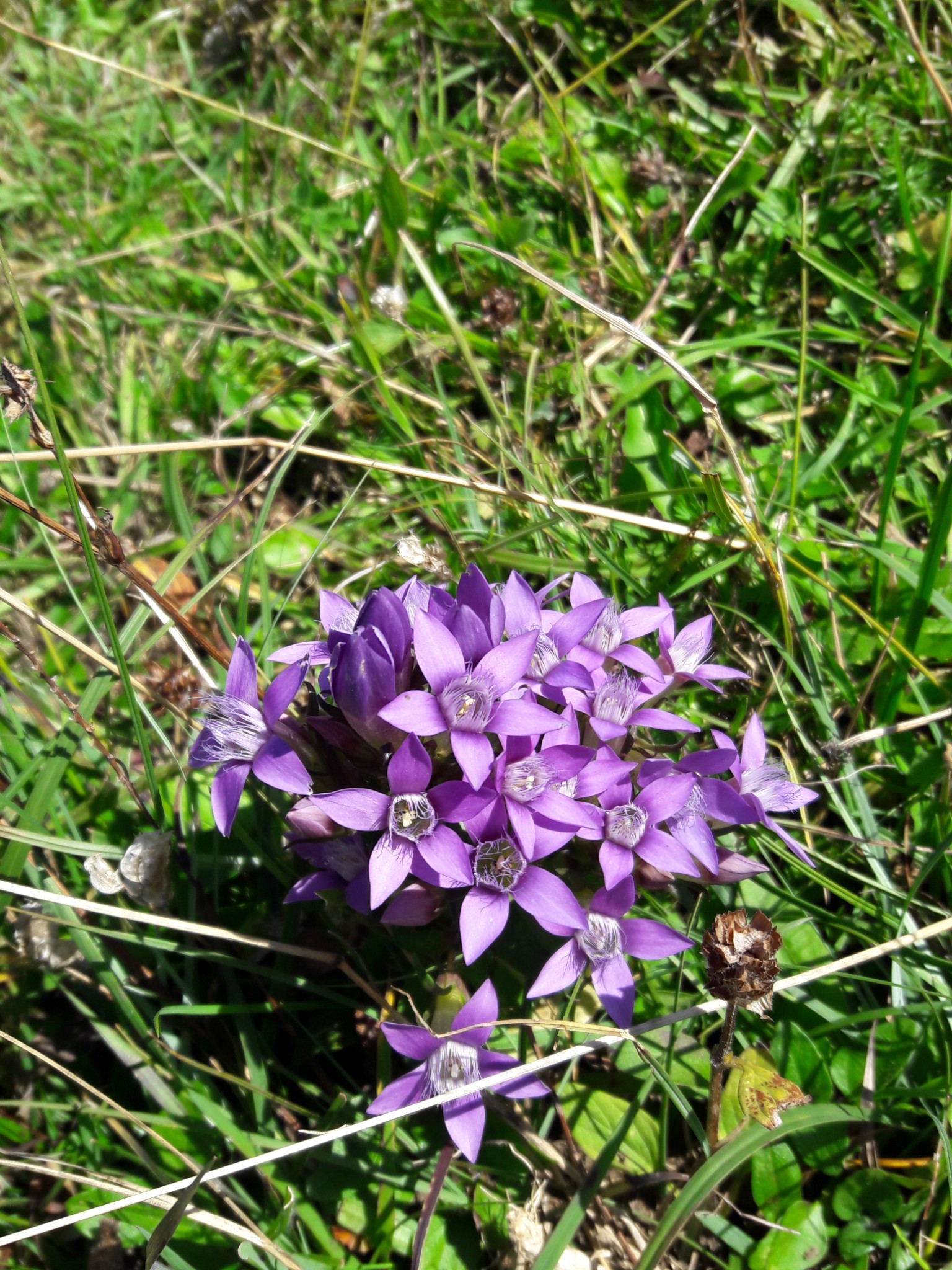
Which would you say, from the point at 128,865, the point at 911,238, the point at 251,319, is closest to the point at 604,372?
the point at 911,238

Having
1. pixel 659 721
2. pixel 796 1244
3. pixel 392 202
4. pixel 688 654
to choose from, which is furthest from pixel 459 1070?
pixel 392 202

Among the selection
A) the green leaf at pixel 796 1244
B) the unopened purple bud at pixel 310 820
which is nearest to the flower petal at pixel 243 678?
the unopened purple bud at pixel 310 820

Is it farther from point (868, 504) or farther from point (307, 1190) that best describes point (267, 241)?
point (307, 1190)

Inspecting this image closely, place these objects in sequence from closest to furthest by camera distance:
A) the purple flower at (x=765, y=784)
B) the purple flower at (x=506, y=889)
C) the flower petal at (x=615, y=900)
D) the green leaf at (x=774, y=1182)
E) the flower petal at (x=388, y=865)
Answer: the flower petal at (x=388, y=865) → the purple flower at (x=506, y=889) → the flower petal at (x=615, y=900) → the purple flower at (x=765, y=784) → the green leaf at (x=774, y=1182)

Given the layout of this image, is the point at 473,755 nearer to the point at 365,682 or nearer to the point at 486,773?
the point at 486,773

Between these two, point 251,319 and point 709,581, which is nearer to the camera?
point 709,581

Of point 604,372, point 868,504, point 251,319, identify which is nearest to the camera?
point 868,504

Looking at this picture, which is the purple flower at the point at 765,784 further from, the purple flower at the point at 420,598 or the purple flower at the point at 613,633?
the purple flower at the point at 420,598
